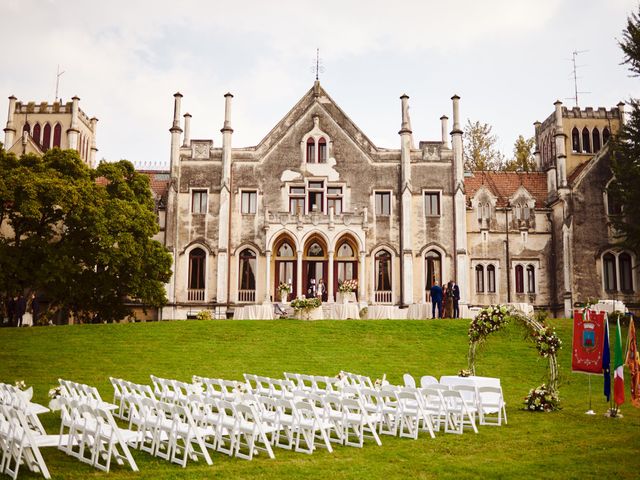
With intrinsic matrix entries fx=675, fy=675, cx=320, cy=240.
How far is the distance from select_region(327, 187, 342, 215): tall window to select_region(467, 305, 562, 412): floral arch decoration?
21911 mm

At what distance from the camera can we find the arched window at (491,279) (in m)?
40.8

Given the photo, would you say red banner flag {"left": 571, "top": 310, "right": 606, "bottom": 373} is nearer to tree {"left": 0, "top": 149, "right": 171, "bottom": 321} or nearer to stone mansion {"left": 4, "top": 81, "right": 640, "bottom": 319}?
stone mansion {"left": 4, "top": 81, "right": 640, "bottom": 319}

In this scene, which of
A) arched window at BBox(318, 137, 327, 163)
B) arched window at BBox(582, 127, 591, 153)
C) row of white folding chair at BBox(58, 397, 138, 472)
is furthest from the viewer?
arched window at BBox(582, 127, 591, 153)

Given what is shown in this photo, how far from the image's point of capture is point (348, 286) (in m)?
35.8

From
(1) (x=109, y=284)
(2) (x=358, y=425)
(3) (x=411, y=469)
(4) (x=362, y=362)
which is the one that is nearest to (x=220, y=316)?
(1) (x=109, y=284)

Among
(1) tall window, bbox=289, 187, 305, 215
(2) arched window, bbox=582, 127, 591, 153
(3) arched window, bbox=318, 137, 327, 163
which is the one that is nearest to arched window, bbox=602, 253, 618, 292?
(2) arched window, bbox=582, 127, 591, 153

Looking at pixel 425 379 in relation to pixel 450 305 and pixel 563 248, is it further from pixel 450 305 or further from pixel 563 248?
pixel 563 248

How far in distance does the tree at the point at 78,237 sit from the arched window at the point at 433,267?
48.2 feet

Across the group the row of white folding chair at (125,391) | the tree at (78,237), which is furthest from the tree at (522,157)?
the row of white folding chair at (125,391)

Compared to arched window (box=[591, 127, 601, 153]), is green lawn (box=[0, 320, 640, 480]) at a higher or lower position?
lower

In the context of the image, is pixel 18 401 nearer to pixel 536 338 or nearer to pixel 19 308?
pixel 536 338

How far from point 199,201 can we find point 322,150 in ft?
26.0

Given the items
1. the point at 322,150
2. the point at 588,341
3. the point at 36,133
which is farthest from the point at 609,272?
the point at 36,133

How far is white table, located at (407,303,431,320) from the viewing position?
1264 inches
